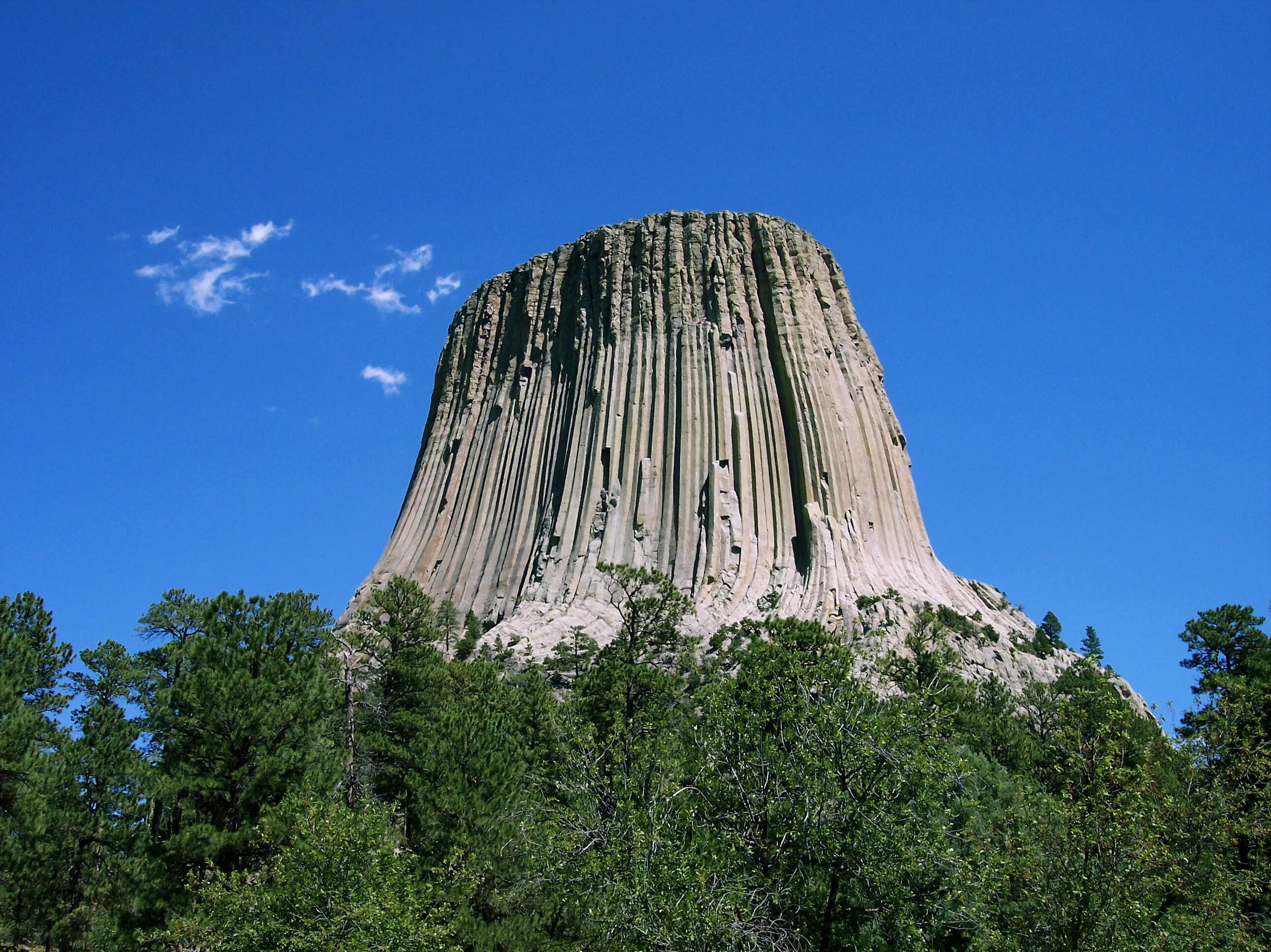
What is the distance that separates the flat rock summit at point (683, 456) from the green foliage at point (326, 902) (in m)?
30.3

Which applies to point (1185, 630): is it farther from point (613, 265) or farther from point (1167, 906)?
point (613, 265)

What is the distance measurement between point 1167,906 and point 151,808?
19.2 m

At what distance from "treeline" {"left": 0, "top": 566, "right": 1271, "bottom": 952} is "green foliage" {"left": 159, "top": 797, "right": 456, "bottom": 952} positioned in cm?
5

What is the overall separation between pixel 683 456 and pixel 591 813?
41.2 meters

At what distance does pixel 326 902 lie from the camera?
1597 centimetres

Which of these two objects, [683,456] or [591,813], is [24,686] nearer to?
[591,813]

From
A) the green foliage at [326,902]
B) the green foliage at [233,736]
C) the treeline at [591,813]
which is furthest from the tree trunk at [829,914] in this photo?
the green foliage at [233,736]

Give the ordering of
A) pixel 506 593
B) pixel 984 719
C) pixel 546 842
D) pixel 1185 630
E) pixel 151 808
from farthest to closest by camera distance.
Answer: pixel 506 593 → pixel 1185 630 → pixel 984 719 → pixel 151 808 → pixel 546 842

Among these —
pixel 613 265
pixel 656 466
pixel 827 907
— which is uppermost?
pixel 613 265

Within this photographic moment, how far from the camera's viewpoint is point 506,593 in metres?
57.2

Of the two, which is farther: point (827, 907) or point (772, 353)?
point (772, 353)

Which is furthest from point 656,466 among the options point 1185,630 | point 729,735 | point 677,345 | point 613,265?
point 729,735

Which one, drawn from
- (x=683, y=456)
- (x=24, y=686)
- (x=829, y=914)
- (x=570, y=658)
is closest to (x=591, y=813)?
(x=829, y=914)

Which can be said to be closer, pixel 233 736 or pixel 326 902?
pixel 326 902
